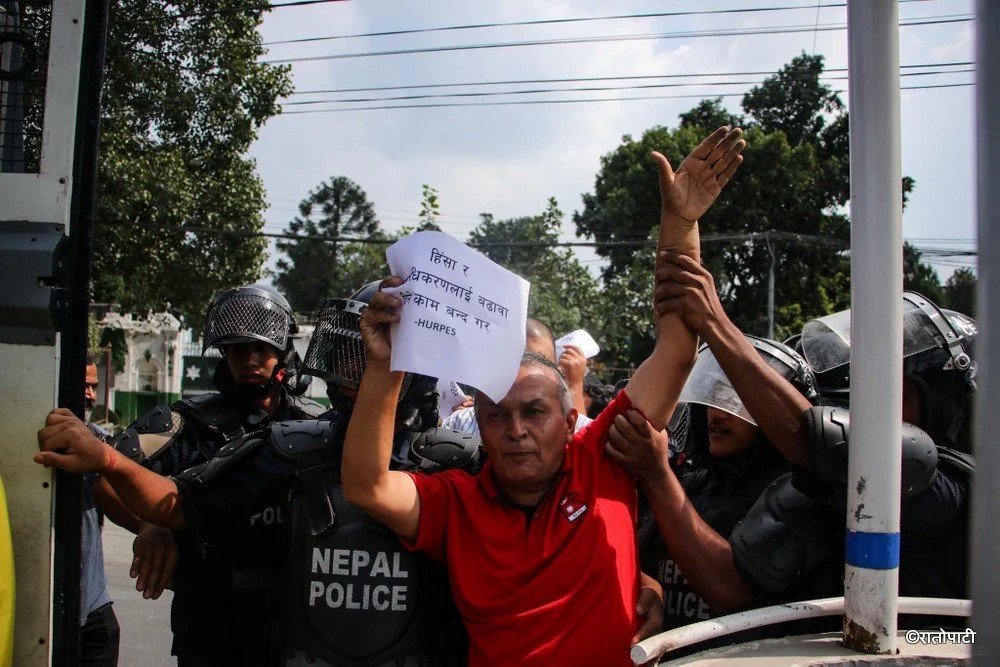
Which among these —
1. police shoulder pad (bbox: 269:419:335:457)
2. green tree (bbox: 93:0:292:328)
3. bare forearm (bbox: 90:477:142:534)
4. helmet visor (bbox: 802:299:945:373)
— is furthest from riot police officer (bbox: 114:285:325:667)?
green tree (bbox: 93:0:292:328)

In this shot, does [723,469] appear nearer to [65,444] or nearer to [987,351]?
[65,444]

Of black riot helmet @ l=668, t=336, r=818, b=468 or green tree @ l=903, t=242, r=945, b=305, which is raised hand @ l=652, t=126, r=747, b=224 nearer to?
black riot helmet @ l=668, t=336, r=818, b=468

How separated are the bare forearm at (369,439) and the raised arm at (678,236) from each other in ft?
2.22

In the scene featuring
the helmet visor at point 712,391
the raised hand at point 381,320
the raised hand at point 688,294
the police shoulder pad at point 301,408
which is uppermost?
the raised hand at point 688,294

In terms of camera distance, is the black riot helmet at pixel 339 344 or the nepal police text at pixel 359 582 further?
the black riot helmet at pixel 339 344

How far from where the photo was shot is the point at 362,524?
2.19m

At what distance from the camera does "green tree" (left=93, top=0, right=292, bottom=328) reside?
39.3 feet

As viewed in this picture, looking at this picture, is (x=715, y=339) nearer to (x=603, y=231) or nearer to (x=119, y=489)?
(x=119, y=489)

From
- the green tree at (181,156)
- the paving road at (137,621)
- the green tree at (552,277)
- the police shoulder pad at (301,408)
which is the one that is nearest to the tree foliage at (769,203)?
the green tree at (552,277)

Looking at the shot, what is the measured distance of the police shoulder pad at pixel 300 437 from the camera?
2.29 metres

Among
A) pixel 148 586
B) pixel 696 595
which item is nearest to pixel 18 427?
pixel 148 586

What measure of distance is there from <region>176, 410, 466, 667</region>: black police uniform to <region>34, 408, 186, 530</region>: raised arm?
0.19 feet

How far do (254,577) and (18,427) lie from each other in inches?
45.8

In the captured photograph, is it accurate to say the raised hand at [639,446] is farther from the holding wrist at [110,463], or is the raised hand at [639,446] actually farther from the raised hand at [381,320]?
the holding wrist at [110,463]
